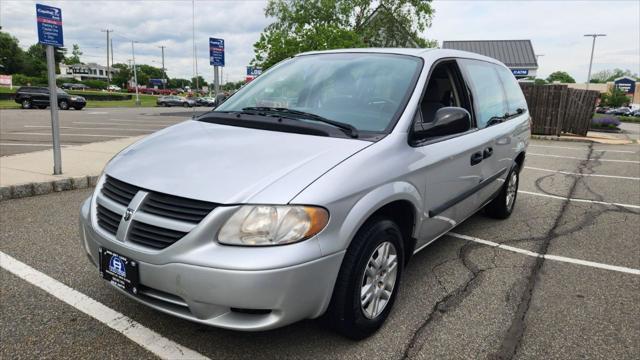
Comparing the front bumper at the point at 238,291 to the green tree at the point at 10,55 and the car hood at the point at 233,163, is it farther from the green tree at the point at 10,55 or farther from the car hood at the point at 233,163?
the green tree at the point at 10,55

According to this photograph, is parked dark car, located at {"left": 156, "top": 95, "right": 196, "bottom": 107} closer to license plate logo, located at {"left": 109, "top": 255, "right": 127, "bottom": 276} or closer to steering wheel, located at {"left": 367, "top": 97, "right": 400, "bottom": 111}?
steering wheel, located at {"left": 367, "top": 97, "right": 400, "bottom": 111}

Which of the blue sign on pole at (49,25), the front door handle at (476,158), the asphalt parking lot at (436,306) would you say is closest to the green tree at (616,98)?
the asphalt parking lot at (436,306)

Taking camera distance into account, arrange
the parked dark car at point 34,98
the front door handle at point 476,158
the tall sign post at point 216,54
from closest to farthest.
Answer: the front door handle at point 476,158 → the tall sign post at point 216,54 → the parked dark car at point 34,98

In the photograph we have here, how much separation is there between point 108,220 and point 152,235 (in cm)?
41

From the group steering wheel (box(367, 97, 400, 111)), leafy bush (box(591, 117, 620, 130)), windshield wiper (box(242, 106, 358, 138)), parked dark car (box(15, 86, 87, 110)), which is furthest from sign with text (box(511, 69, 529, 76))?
windshield wiper (box(242, 106, 358, 138))

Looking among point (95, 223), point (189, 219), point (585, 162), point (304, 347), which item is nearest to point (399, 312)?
point (304, 347)

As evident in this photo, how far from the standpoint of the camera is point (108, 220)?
2480mm

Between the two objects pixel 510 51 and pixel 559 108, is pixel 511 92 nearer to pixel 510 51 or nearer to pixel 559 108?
pixel 559 108

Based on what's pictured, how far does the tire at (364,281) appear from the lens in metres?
2.41

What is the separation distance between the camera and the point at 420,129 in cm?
307

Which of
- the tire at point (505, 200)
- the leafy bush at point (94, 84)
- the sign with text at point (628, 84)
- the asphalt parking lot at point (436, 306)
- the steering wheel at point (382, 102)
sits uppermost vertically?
the sign with text at point (628, 84)

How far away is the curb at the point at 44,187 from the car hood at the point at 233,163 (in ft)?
12.0

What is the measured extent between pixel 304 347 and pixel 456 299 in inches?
49.9

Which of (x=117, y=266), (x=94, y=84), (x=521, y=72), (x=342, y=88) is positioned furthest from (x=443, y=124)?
(x=94, y=84)
